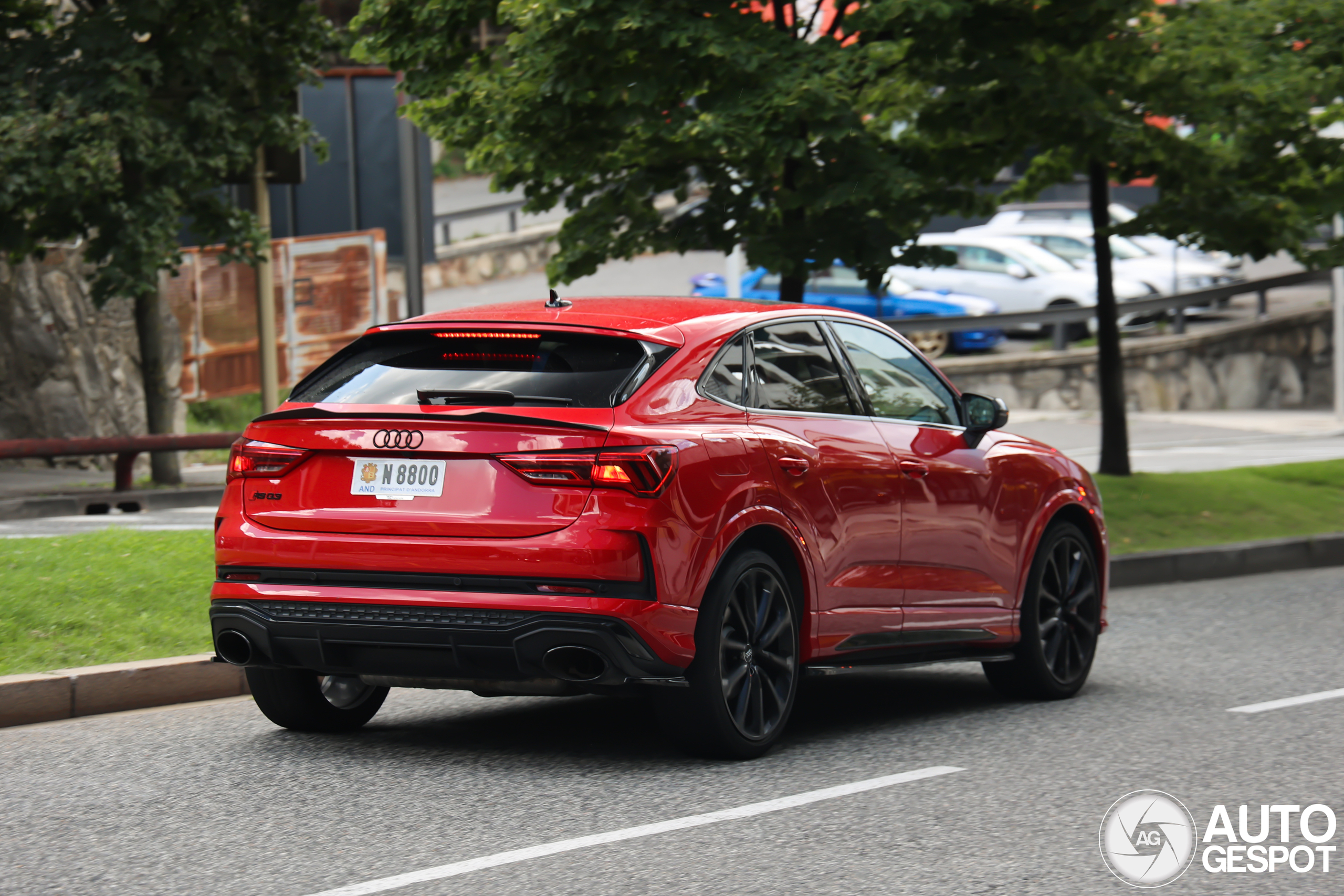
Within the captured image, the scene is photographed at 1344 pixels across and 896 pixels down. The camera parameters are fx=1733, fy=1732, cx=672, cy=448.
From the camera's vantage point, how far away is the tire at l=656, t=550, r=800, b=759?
5.95 meters

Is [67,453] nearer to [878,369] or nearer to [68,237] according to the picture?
[68,237]

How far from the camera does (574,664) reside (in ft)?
18.7

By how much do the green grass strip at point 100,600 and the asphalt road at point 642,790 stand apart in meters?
0.59

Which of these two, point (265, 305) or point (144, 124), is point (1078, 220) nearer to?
point (265, 305)

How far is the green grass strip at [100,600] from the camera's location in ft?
25.6

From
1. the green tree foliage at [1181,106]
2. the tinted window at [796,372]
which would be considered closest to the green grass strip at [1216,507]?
the green tree foliage at [1181,106]

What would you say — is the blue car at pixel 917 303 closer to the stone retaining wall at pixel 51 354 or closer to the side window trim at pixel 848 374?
the stone retaining wall at pixel 51 354

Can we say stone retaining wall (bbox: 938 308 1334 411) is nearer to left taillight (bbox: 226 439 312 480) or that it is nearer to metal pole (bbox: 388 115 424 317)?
metal pole (bbox: 388 115 424 317)

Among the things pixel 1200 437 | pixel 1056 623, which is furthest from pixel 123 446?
pixel 1200 437

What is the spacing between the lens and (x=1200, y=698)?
7.88 m

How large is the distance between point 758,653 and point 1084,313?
2170cm

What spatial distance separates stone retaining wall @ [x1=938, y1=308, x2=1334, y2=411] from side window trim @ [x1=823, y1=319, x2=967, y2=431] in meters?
18.5

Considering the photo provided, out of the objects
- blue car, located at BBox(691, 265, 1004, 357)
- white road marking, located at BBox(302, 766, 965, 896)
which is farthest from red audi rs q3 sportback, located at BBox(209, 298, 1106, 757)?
blue car, located at BBox(691, 265, 1004, 357)

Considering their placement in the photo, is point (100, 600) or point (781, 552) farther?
point (100, 600)
